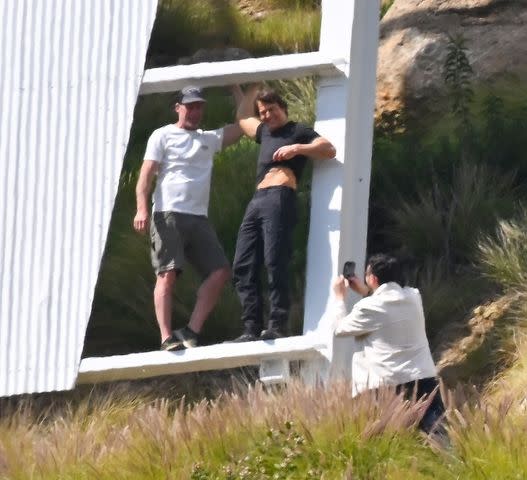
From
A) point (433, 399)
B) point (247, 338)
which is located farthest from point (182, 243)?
point (433, 399)

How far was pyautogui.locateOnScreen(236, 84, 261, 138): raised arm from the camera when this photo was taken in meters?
13.4

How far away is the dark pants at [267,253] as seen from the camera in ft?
42.3

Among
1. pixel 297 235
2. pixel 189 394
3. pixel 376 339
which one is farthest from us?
pixel 297 235

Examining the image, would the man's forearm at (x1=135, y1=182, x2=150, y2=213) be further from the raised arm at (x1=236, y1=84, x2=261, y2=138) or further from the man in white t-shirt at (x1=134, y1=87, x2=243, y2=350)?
the raised arm at (x1=236, y1=84, x2=261, y2=138)

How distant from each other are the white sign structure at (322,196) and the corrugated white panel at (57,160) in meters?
0.03

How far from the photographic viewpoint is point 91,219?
45.0 feet

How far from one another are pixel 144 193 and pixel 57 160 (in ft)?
3.31

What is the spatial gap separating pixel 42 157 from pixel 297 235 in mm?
2196

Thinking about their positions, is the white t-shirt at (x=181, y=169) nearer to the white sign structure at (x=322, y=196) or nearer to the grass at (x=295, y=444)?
the white sign structure at (x=322, y=196)

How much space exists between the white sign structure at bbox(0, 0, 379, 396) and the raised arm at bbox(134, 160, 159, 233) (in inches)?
24.0

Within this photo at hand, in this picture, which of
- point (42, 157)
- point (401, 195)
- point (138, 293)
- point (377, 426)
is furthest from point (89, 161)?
point (377, 426)

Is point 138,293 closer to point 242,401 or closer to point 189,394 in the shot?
point 189,394

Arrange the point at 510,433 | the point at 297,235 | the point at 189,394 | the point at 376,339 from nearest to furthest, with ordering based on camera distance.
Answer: the point at 510,433
the point at 376,339
the point at 189,394
the point at 297,235

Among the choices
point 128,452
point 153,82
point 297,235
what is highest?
point 153,82
